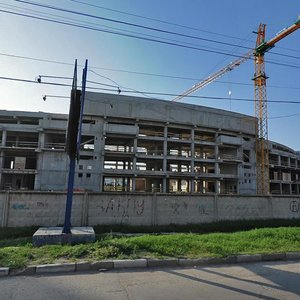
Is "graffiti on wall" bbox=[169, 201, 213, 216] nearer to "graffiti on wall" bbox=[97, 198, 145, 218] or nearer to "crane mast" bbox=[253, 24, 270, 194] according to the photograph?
"graffiti on wall" bbox=[97, 198, 145, 218]

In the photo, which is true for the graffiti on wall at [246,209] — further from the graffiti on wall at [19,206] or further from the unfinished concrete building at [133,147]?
the unfinished concrete building at [133,147]

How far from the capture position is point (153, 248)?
Answer: 24.2 ft

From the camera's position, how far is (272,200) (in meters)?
19.1

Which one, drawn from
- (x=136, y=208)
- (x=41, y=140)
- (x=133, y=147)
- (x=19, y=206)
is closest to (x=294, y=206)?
(x=136, y=208)

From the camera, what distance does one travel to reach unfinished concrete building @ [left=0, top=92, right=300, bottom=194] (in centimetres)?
4078

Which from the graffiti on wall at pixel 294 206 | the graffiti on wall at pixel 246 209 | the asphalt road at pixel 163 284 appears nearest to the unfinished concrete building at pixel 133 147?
the graffiti on wall at pixel 294 206

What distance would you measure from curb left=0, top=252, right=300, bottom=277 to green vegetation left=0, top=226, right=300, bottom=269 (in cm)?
21

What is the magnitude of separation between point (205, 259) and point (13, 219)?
33.8 feet

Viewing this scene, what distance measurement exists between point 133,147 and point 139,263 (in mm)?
37677

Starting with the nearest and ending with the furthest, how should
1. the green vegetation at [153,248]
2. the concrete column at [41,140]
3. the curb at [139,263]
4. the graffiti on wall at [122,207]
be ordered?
the curb at [139,263] → the green vegetation at [153,248] → the graffiti on wall at [122,207] → the concrete column at [41,140]

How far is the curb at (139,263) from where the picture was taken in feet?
18.8

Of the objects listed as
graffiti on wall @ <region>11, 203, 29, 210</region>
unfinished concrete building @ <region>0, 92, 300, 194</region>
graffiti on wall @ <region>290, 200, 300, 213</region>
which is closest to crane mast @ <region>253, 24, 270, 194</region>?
unfinished concrete building @ <region>0, 92, 300, 194</region>

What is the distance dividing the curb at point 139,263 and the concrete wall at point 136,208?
29.3 ft

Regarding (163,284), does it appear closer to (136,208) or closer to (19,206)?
(136,208)
